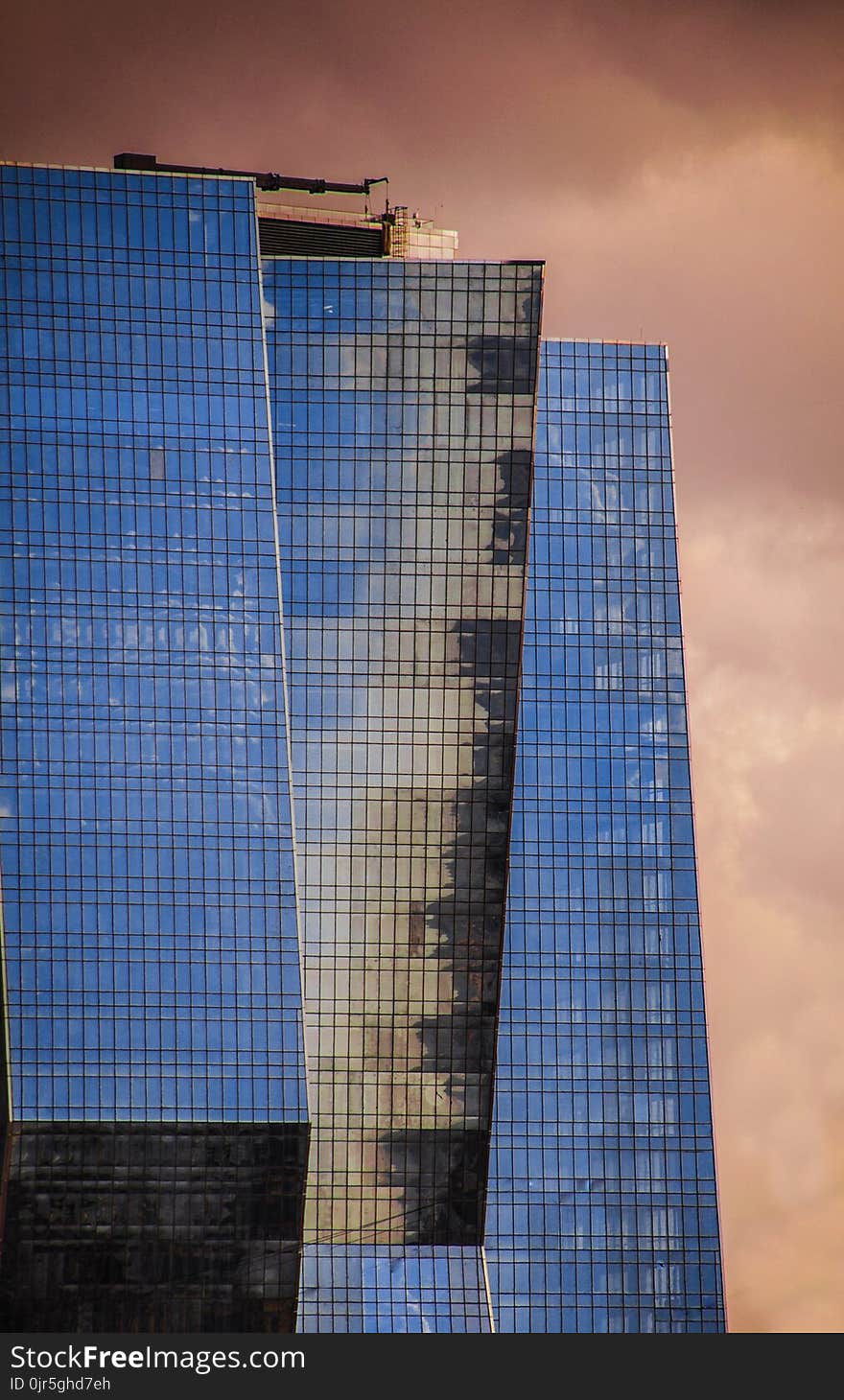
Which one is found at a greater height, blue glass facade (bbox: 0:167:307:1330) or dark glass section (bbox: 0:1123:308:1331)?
blue glass facade (bbox: 0:167:307:1330)

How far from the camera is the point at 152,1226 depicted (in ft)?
291

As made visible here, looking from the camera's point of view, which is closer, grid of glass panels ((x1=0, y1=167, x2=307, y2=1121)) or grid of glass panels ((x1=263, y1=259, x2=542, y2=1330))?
grid of glass panels ((x1=0, y1=167, x2=307, y2=1121))

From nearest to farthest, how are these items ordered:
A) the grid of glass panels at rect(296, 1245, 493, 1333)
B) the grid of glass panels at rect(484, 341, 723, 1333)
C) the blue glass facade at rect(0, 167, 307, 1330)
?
the blue glass facade at rect(0, 167, 307, 1330)
the grid of glass panels at rect(296, 1245, 493, 1333)
the grid of glass panels at rect(484, 341, 723, 1333)

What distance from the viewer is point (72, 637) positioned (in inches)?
3536

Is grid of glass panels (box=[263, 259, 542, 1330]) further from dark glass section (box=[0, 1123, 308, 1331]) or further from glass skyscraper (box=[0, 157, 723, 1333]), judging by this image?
dark glass section (box=[0, 1123, 308, 1331])

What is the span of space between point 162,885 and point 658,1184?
3621 cm

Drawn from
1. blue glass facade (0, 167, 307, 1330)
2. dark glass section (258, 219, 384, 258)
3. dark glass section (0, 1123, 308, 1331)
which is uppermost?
dark glass section (258, 219, 384, 258)

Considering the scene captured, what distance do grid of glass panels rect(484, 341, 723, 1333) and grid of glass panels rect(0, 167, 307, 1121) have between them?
19.9 meters

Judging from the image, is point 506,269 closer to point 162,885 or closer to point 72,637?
point 72,637

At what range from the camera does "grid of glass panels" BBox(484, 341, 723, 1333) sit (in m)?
103

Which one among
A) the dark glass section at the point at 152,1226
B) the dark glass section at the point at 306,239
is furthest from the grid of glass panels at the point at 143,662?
the dark glass section at the point at 306,239

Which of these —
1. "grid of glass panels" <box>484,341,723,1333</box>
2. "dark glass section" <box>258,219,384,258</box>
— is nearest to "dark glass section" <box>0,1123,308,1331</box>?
"grid of glass panels" <box>484,341,723,1333</box>

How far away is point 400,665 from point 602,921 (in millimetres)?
20910

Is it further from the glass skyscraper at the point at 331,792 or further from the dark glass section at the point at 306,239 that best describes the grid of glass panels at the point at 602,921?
the dark glass section at the point at 306,239
